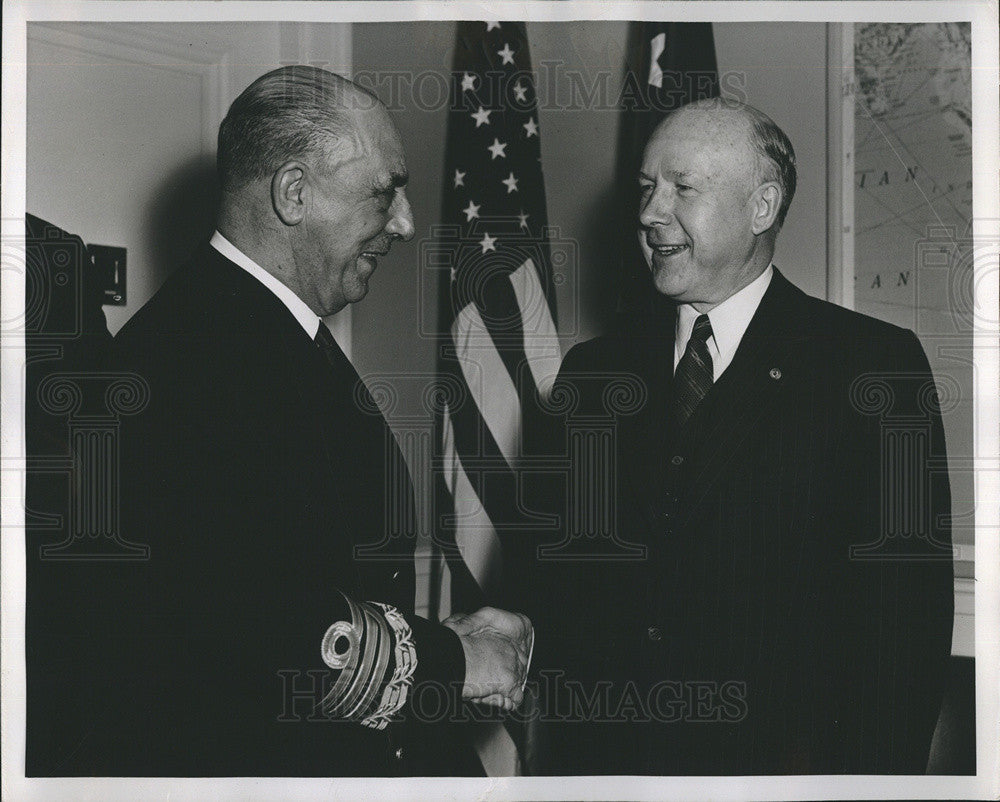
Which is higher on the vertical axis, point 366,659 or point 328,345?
point 328,345

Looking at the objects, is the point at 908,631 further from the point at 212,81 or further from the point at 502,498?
the point at 212,81

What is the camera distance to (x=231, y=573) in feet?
3.59

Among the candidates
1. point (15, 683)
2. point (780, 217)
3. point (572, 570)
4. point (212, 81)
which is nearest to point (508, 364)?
point (572, 570)

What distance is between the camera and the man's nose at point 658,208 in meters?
1.14

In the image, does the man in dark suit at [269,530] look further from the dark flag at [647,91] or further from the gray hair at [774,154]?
the gray hair at [774,154]

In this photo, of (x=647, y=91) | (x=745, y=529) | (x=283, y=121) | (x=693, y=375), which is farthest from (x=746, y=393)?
(x=283, y=121)

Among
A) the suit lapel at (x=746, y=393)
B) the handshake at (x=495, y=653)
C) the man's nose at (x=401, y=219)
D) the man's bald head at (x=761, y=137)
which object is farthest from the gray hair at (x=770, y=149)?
the handshake at (x=495, y=653)

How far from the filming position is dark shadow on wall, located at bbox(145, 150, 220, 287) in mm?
1150

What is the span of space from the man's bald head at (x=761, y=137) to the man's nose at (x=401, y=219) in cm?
36

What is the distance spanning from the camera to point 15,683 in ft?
3.77

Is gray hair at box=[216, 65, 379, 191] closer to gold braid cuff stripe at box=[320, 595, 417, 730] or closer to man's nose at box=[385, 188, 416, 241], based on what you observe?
man's nose at box=[385, 188, 416, 241]

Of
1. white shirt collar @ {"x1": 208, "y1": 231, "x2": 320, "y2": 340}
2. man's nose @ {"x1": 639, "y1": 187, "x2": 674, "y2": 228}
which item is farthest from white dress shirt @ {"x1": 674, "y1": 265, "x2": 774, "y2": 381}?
white shirt collar @ {"x1": 208, "y1": 231, "x2": 320, "y2": 340}

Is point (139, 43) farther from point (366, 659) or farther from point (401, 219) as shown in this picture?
point (366, 659)

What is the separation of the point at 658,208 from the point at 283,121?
1.65 feet
